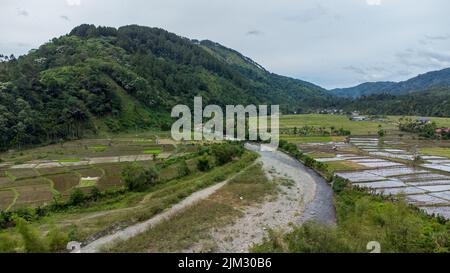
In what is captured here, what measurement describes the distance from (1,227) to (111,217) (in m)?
7.53

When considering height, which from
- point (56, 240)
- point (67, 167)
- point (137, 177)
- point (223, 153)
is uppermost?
point (223, 153)

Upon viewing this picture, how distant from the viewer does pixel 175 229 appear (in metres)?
25.6

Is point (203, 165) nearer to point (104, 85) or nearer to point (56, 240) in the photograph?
point (56, 240)

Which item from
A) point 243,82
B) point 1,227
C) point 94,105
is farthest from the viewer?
point 243,82

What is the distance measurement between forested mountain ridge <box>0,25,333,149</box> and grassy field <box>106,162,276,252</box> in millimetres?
47483

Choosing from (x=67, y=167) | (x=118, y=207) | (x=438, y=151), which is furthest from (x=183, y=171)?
(x=438, y=151)

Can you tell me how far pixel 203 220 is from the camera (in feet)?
91.6

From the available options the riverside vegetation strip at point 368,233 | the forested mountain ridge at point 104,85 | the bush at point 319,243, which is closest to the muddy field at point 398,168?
the riverside vegetation strip at point 368,233

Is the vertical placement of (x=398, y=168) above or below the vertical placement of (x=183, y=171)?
below

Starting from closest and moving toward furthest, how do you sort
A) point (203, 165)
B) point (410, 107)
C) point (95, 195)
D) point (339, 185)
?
point (95, 195) < point (339, 185) < point (203, 165) < point (410, 107)

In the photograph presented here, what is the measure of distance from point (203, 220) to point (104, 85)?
7790cm

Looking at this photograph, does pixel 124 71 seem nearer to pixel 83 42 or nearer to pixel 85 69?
pixel 85 69

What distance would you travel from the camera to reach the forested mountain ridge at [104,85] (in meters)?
72.4

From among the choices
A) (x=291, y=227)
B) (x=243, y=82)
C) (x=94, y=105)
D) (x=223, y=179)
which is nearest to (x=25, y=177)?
(x=223, y=179)
